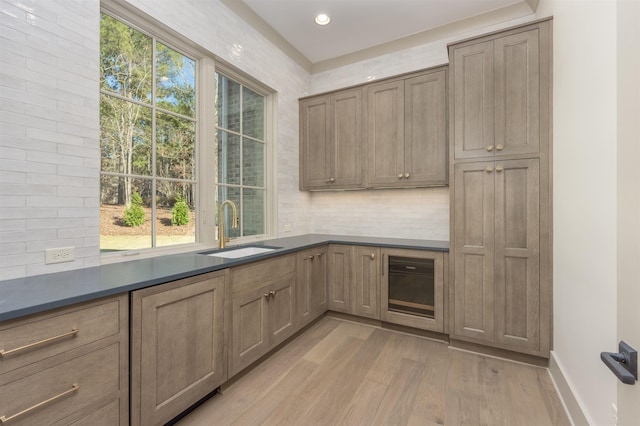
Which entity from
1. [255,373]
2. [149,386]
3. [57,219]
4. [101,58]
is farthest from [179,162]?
[255,373]

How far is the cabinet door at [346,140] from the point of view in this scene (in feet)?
10.4

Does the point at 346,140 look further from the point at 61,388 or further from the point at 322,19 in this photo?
the point at 61,388

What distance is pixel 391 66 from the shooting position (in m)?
3.33

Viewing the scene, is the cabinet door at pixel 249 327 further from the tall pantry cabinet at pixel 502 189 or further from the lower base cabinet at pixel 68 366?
the tall pantry cabinet at pixel 502 189

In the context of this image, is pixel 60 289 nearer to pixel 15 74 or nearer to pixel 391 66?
pixel 15 74

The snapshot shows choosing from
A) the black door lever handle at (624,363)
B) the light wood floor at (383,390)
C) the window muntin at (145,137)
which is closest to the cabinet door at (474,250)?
the light wood floor at (383,390)

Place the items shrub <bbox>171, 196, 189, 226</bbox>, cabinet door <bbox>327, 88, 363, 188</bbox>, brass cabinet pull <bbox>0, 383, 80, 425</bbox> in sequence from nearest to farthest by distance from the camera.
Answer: brass cabinet pull <bbox>0, 383, 80, 425</bbox>
shrub <bbox>171, 196, 189, 226</bbox>
cabinet door <bbox>327, 88, 363, 188</bbox>

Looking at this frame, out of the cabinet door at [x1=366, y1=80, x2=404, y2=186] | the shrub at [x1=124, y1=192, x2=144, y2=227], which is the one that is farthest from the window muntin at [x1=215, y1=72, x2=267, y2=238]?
the cabinet door at [x1=366, y1=80, x2=404, y2=186]

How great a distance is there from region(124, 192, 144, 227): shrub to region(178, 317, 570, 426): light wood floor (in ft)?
4.27

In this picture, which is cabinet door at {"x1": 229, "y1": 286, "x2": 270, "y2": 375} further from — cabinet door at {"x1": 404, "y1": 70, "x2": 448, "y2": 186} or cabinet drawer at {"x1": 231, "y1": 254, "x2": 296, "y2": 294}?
cabinet door at {"x1": 404, "y1": 70, "x2": 448, "y2": 186}

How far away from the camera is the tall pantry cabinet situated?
213cm

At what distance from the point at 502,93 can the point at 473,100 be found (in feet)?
0.68

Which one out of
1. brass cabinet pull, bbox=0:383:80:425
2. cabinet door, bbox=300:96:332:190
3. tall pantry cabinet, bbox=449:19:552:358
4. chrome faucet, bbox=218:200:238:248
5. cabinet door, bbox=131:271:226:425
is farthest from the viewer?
cabinet door, bbox=300:96:332:190

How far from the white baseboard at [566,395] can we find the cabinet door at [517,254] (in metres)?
0.16
